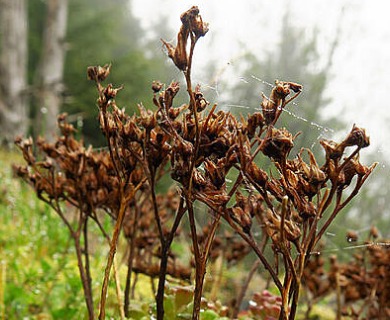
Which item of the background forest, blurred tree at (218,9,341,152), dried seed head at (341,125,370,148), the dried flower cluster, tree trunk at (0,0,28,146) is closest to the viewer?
dried seed head at (341,125,370,148)

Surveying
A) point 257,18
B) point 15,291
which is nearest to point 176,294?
point 15,291

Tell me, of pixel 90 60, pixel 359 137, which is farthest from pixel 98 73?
pixel 90 60

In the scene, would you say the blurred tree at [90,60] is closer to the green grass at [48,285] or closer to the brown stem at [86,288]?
the green grass at [48,285]

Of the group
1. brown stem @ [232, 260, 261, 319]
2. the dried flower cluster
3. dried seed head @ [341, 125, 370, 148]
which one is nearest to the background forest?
the dried flower cluster

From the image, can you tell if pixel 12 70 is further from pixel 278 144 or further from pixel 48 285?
pixel 278 144

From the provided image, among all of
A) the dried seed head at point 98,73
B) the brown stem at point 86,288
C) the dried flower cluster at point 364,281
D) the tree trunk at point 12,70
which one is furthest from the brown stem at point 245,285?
the tree trunk at point 12,70

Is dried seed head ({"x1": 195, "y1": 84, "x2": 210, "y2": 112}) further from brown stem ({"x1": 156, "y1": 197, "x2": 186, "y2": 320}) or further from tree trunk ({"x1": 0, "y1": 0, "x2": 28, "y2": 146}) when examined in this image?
tree trunk ({"x1": 0, "y1": 0, "x2": 28, "y2": 146})
